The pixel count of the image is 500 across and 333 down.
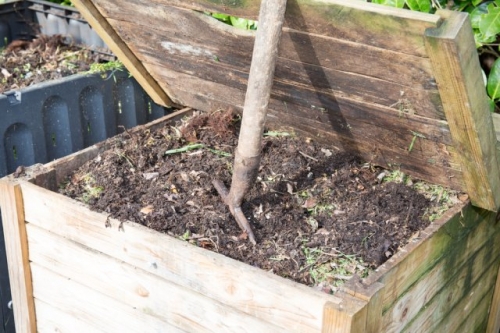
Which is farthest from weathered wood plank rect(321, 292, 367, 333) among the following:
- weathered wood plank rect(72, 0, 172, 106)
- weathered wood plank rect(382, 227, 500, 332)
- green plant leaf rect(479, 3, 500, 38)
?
weathered wood plank rect(72, 0, 172, 106)

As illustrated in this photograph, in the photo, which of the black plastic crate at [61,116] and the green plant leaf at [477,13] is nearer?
the green plant leaf at [477,13]

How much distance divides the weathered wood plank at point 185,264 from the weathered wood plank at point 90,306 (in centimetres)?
16

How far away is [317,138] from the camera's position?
7.79 feet

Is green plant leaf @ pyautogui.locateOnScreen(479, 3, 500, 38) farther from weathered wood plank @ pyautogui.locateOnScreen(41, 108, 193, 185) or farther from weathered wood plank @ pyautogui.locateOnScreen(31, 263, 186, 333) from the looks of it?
weathered wood plank @ pyautogui.locateOnScreen(31, 263, 186, 333)

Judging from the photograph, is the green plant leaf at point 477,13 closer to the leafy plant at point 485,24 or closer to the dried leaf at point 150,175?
the leafy plant at point 485,24

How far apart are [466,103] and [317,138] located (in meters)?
0.74

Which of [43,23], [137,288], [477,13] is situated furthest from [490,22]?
[43,23]

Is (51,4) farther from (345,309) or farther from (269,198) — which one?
(345,309)

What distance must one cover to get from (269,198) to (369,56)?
59 centimetres

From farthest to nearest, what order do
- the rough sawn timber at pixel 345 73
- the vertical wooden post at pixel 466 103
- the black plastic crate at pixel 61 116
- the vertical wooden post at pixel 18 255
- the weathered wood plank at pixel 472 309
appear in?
the black plastic crate at pixel 61 116, the weathered wood plank at pixel 472 309, the vertical wooden post at pixel 18 255, the rough sawn timber at pixel 345 73, the vertical wooden post at pixel 466 103

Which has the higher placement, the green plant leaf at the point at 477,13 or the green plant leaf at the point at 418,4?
the green plant leaf at the point at 418,4

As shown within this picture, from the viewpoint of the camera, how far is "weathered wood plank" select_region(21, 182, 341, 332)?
1.69 m

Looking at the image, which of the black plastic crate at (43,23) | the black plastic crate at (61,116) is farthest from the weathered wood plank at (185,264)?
the black plastic crate at (43,23)

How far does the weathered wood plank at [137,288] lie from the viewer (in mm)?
1845
